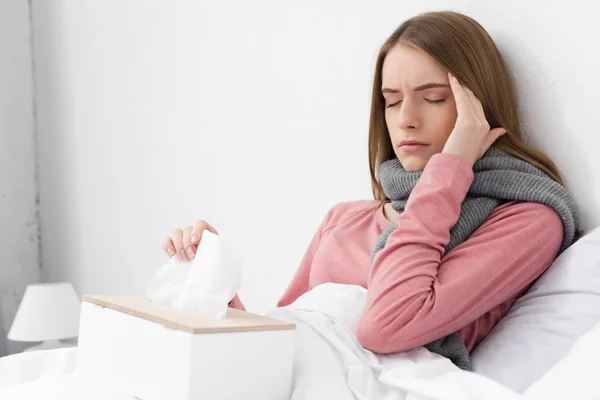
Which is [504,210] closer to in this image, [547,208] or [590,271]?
[547,208]

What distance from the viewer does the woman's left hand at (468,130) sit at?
1160 mm

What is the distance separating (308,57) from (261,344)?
0.96m

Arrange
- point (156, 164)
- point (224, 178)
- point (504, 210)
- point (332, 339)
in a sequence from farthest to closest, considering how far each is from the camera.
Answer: point (156, 164)
point (224, 178)
point (504, 210)
point (332, 339)

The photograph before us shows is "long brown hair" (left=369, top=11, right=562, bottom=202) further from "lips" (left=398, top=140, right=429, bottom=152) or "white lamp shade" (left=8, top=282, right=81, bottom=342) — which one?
"white lamp shade" (left=8, top=282, right=81, bottom=342)

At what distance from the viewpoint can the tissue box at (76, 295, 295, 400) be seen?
0.88 metres

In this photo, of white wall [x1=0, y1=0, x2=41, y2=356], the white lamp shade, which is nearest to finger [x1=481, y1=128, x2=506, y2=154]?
the white lamp shade

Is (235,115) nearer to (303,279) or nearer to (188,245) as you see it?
(303,279)

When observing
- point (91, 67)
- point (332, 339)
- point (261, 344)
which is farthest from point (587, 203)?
point (91, 67)

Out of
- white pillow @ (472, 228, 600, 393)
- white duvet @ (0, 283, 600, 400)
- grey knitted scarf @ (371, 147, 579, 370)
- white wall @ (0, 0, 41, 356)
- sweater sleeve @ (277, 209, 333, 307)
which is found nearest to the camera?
white duvet @ (0, 283, 600, 400)

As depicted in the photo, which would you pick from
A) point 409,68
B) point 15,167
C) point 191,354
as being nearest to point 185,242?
point 191,354

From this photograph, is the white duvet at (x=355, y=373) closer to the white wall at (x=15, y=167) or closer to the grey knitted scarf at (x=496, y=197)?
the grey knitted scarf at (x=496, y=197)

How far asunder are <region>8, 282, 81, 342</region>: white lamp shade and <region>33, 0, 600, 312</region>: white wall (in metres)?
0.15

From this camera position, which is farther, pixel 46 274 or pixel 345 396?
pixel 46 274

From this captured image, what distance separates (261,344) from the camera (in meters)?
0.93
